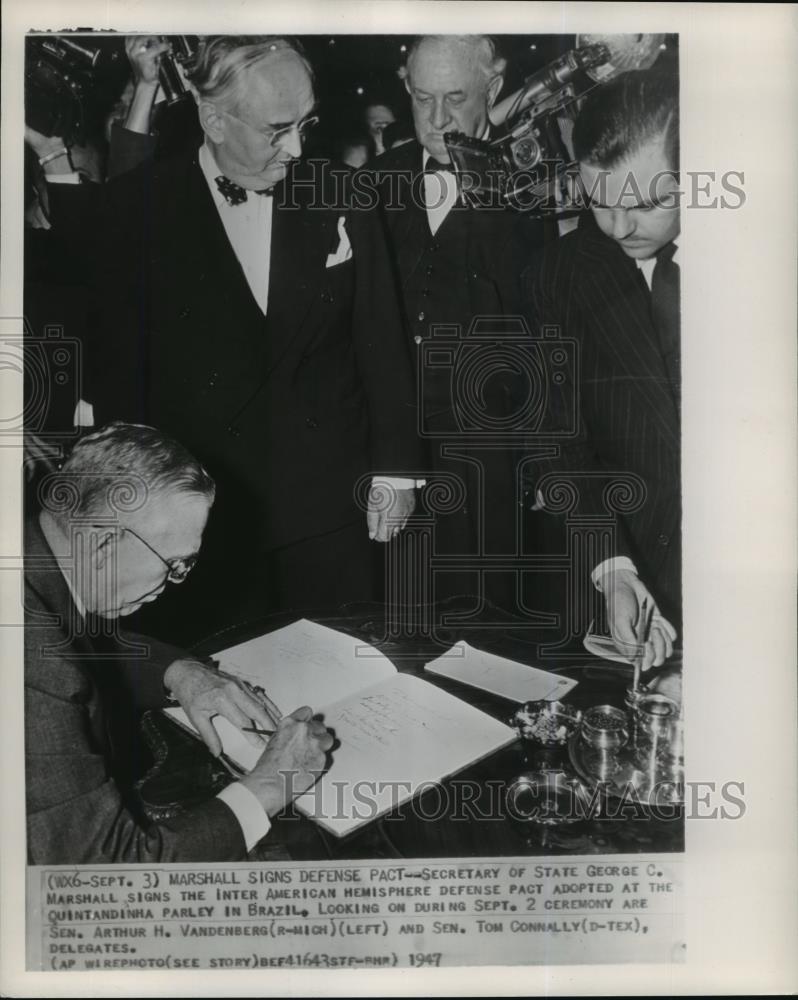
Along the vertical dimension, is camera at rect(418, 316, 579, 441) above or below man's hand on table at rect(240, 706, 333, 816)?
above

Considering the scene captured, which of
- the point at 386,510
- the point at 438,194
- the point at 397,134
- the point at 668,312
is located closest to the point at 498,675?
the point at 386,510

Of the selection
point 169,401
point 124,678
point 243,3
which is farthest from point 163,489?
point 243,3

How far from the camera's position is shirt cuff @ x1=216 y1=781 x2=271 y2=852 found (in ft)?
4.40

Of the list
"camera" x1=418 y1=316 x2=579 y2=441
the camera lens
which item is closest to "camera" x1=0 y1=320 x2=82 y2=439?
"camera" x1=418 y1=316 x2=579 y2=441

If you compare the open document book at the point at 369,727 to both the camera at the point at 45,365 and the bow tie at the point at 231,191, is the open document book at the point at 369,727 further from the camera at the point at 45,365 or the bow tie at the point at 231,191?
the bow tie at the point at 231,191

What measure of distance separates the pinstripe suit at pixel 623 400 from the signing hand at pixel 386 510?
0.22 m

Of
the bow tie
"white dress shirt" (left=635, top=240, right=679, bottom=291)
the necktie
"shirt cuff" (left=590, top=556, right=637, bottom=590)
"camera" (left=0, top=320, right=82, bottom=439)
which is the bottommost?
"shirt cuff" (left=590, top=556, right=637, bottom=590)

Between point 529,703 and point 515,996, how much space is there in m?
0.49

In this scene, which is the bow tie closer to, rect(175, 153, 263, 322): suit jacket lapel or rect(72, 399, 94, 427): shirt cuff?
rect(175, 153, 263, 322): suit jacket lapel

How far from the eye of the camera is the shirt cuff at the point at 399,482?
142 cm

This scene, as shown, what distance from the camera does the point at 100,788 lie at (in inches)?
53.6

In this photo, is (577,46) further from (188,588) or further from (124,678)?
(124,678)

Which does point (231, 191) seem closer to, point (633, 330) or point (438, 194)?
point (438, 194)

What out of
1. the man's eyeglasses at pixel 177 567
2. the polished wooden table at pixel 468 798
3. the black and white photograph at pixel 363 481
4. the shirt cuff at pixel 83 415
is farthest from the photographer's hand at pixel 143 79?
the polished wooden table at pixel 468 798
